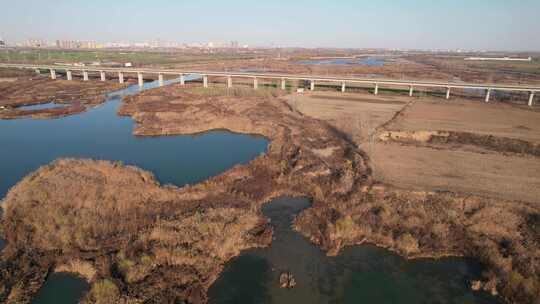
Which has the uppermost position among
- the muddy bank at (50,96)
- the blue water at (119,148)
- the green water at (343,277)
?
the muddy bank at (50,96)

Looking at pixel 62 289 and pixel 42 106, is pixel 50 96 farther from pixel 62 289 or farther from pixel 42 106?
pixel 62 289

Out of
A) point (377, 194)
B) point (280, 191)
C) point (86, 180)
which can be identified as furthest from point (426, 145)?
point (86, 180)

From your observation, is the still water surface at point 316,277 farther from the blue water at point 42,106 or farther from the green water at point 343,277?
the blue water at point 42,106

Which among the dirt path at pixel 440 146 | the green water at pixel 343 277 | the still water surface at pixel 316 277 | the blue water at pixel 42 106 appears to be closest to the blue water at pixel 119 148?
the still water surface at pixel 316 277

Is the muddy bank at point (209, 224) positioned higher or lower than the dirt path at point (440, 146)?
lower

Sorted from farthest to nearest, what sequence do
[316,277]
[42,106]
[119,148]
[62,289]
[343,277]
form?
[42,106] → [119,148] → [343,277] → [316,277] → [62,289]

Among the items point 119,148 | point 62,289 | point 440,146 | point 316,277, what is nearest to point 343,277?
point 316,277

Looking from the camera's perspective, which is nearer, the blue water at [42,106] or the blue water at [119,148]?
the blue water at [119,148]
